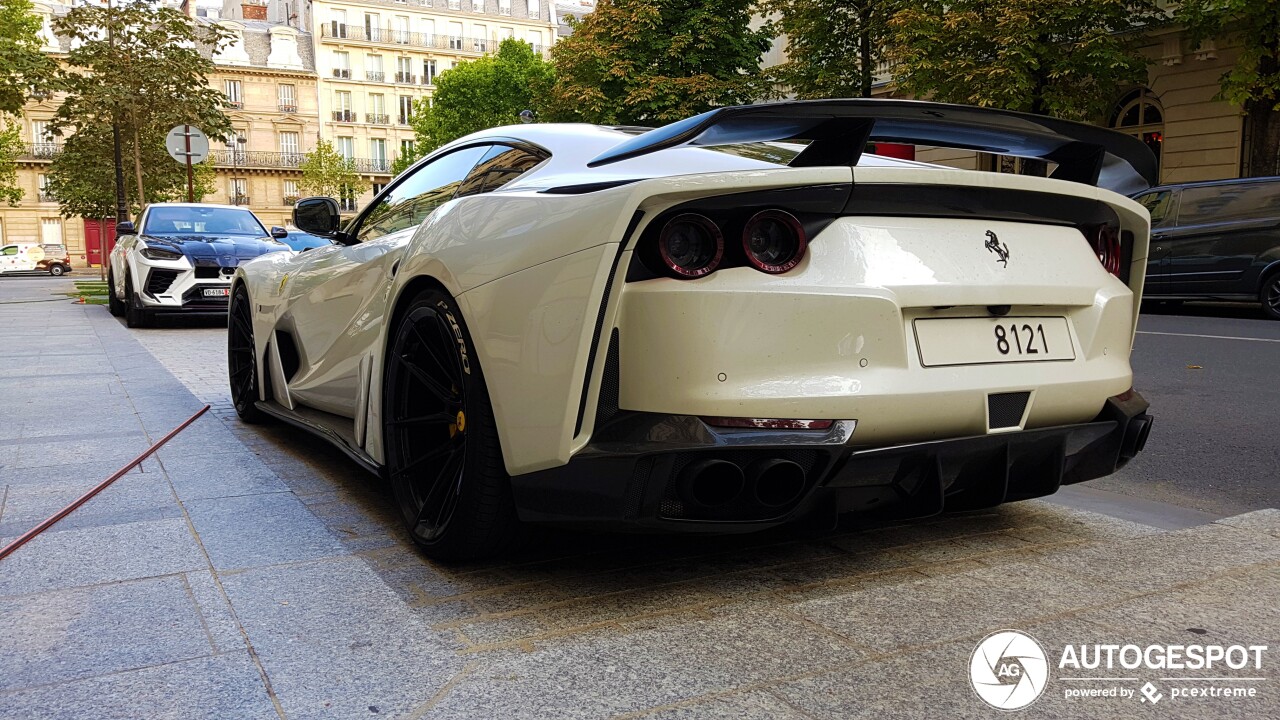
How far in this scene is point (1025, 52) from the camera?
65.4ft

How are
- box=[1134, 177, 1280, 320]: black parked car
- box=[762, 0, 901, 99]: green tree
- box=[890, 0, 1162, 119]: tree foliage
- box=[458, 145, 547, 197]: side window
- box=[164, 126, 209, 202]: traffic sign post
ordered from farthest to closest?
box=[762, 0, 901, 99]: green tree, box=[890, 0, 1162, 119]: tree foliage, box=[164, 126, 209, 202]: traffic sign post, box=[1134, 177, 1280, 320]: black parked car, box=[458, 145, 547, 197]: side window

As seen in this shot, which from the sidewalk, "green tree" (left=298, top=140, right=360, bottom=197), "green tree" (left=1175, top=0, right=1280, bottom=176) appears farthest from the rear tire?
"green tree" (left=298, top=140, right=360, bottom=197)

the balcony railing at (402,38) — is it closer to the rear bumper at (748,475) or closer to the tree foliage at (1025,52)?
the tree foliage at (1025,52)

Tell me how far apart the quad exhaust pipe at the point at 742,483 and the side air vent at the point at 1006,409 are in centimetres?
53

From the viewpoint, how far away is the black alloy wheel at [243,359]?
18.0ft

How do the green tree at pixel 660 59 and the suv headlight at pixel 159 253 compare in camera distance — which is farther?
the green tree at pixel 660 59

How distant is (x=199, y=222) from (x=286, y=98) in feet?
212

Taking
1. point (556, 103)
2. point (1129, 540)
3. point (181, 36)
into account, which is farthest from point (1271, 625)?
point (556, 103)

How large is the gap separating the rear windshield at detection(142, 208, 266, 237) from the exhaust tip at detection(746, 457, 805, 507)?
39.5ft

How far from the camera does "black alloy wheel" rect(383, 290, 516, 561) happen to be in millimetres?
2787

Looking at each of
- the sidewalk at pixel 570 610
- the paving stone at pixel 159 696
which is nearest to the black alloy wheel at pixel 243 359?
the sidewalk at pixel 570 610

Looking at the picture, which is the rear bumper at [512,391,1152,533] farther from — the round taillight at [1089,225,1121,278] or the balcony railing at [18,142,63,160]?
the balcony railing at [18,142,63,160]

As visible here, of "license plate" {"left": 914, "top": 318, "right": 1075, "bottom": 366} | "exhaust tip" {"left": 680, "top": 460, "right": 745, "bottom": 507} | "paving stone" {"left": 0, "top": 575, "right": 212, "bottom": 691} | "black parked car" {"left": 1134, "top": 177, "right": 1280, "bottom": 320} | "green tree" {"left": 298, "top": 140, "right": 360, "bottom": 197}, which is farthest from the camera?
"green tree" {"left": 298, "top": 140, "right": 360, "bottom": 197}

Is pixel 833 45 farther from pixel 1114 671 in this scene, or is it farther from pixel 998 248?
pixel 1114 671
